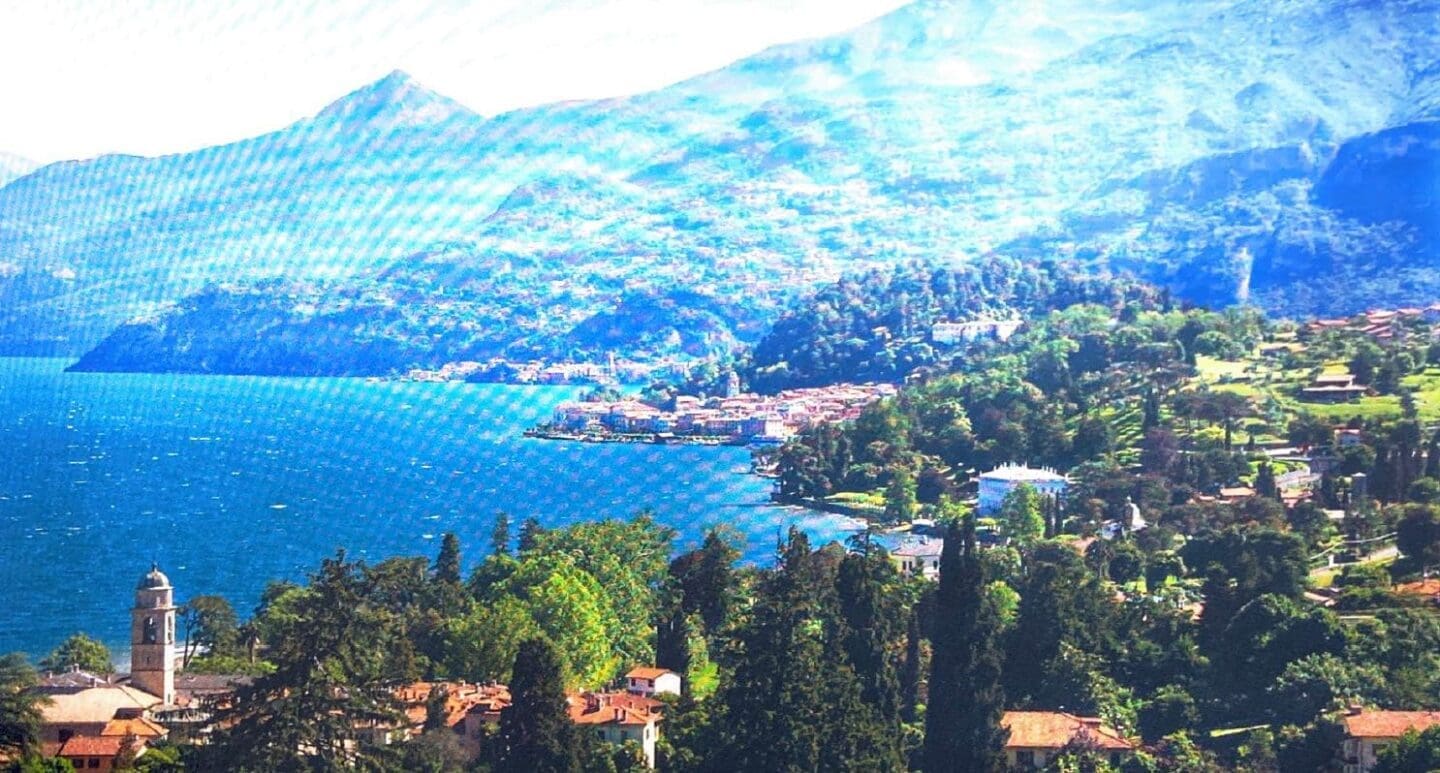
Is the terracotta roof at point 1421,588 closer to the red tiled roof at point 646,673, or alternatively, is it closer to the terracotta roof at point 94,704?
the red tiled roof at point 646,673

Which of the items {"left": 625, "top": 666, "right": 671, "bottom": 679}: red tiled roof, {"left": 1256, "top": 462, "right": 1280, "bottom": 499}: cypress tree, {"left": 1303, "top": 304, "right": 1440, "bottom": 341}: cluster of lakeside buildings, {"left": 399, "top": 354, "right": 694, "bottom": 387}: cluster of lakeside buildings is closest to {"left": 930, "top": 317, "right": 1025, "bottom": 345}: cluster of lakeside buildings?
{"left": 1303, "top": 304, "right": 1440, "bottom": 341}: cluster of lakeside buildings

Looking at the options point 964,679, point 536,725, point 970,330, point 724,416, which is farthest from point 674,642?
point 970,330

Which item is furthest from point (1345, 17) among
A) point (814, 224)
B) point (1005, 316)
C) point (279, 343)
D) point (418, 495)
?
point (418, 495)

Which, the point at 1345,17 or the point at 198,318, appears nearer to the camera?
the point at 198,318

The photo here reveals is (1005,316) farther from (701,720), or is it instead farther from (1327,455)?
(701,720)

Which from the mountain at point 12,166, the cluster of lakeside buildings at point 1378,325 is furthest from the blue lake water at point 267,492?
the mountain at point 12,166
